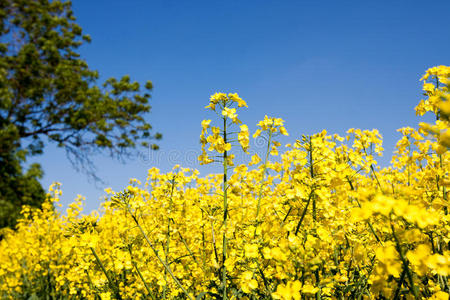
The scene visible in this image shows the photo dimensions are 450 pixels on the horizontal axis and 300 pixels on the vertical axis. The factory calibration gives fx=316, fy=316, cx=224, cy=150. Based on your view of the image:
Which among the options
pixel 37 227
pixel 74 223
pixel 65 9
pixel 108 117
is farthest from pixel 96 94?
pixel 74 223

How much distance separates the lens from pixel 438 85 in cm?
282

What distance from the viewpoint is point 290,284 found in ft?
5.32

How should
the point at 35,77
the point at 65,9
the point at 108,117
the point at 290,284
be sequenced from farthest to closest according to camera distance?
the point at 65,9 → the point at 108,117 → the point at 35,77 → the point at 290,284

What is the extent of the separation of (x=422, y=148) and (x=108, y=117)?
14.1 metres

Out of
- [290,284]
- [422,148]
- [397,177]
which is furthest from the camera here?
[397,177]

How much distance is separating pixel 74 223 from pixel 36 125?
13482 mm

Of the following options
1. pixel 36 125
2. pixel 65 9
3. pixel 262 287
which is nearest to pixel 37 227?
pixel 262 287

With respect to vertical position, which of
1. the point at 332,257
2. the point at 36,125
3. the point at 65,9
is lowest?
the point at 332,257

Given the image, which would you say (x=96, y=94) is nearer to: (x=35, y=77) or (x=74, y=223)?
(x=35, y=77)

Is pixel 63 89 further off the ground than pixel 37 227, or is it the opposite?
pixel 63 89

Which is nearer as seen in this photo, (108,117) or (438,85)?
(438,85)

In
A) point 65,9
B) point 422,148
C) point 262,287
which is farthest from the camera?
point 65,9

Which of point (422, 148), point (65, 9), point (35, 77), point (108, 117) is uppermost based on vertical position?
point (65, 9)

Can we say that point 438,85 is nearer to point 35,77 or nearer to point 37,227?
point 37,227
